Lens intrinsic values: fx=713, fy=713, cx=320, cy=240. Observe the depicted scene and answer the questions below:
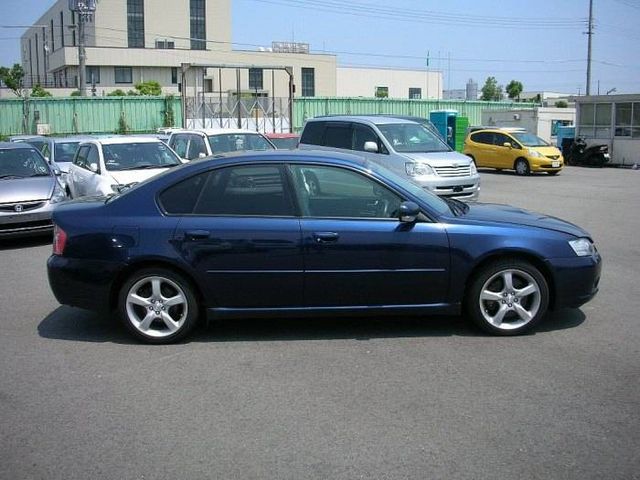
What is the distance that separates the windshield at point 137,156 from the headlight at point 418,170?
452cm

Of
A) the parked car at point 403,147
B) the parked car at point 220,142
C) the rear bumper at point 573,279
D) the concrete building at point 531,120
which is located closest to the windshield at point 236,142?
the parked car at point 220,142

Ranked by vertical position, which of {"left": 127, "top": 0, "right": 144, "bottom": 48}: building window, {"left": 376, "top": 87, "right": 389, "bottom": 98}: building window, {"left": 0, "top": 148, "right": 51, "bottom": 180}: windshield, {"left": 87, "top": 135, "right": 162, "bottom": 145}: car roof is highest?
{"left": 127, "top": 0, "right": 144, "bottom": 48}: building window

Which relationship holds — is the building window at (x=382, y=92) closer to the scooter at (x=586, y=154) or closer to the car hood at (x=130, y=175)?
the scooter at (x=586, y=154)

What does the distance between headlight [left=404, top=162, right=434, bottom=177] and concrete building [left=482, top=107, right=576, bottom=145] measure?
26.1 m

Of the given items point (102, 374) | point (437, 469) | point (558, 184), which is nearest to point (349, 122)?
point (558, 184)

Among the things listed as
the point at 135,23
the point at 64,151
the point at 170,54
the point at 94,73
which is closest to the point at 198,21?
the point at 135,23

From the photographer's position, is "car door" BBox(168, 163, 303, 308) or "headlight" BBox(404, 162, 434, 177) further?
"headlight" BBox(404, 162, 434, 177)

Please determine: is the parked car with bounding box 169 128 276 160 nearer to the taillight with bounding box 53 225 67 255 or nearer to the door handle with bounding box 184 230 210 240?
the taillight with bounding box 53 225 67 255

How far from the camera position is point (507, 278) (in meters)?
6.04

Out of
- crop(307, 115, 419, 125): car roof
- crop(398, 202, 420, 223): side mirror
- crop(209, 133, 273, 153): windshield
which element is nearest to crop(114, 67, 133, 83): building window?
crop(209, 133, 273, 153): windshield

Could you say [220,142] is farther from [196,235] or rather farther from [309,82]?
[309,82]

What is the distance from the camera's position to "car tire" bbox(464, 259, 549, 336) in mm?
6016

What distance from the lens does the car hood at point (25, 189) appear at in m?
10.9

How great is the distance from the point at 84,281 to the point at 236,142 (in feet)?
32.8
